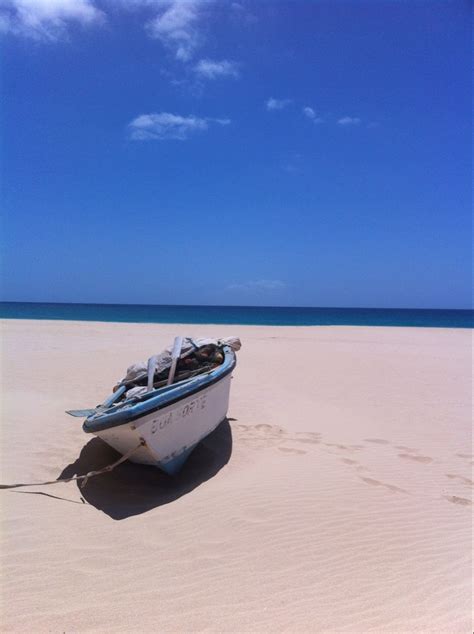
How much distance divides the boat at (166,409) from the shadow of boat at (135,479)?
0.23m

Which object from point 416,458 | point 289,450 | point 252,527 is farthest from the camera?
point 289,450

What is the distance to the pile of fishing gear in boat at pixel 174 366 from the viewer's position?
6.85m

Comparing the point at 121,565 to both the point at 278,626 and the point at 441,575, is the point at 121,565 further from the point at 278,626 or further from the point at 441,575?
the point at 441,575

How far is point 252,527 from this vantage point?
445 cm

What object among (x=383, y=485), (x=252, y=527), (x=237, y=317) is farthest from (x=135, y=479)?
(x=237, y=317)

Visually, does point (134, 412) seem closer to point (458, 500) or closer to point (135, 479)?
point (135, 479)

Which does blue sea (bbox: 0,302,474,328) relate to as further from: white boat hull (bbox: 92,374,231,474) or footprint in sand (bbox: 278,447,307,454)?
white boat hull (bbox: 92,374,231,474)

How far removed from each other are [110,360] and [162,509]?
10093 millimetres

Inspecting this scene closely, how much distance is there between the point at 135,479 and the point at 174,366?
189cm

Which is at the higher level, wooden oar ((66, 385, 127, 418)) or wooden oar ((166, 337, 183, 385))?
wooden oar ((166, 337, 183, 385))

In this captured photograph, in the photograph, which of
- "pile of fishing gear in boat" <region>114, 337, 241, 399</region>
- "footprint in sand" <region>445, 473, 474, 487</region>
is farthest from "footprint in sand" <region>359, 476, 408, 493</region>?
"pile of fishing gear in boat" <region>114, 337, 241, 399</region>

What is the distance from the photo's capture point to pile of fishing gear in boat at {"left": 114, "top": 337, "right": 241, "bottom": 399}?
685cm

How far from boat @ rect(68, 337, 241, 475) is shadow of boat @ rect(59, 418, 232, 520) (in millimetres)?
235

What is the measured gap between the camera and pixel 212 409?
6410 mm
